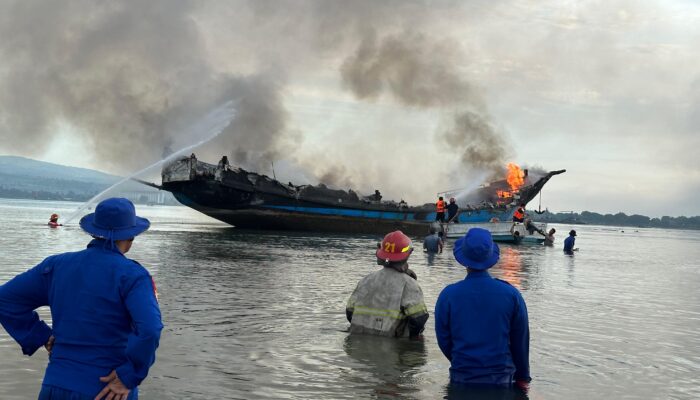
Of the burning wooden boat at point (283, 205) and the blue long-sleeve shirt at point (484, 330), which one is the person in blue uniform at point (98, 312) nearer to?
the blue long-sleeve shirt at point (484, 330)

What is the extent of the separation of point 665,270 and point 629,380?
22.5m

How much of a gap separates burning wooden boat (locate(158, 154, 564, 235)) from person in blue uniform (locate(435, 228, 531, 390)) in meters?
34.9

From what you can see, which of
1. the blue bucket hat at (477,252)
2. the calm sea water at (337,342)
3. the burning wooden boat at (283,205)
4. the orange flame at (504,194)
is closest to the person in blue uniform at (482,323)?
the blue bucket hat at (477,252)

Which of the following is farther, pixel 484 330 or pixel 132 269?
pixel 484 330

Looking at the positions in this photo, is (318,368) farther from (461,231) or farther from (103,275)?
(461,231)

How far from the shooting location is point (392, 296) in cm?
859

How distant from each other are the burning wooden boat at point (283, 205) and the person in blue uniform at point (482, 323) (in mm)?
34948

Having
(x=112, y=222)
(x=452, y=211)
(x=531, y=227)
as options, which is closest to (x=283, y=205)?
(x=452, y=211)

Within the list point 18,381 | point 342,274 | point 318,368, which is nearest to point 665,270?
point 342,274

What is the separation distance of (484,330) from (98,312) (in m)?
2.90

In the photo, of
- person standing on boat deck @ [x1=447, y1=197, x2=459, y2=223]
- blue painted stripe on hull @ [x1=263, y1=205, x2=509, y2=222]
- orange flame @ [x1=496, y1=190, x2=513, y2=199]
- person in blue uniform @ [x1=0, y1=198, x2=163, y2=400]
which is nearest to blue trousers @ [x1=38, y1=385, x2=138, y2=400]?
person in blue uniform @ [x1=0, y1=198, x2=163, y2=400]

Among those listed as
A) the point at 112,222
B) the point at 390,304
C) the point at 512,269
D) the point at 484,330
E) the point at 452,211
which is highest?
the point at 452,211

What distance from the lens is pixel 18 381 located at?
677 cm

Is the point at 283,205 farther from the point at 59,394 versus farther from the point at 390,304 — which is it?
the point at 59,394
